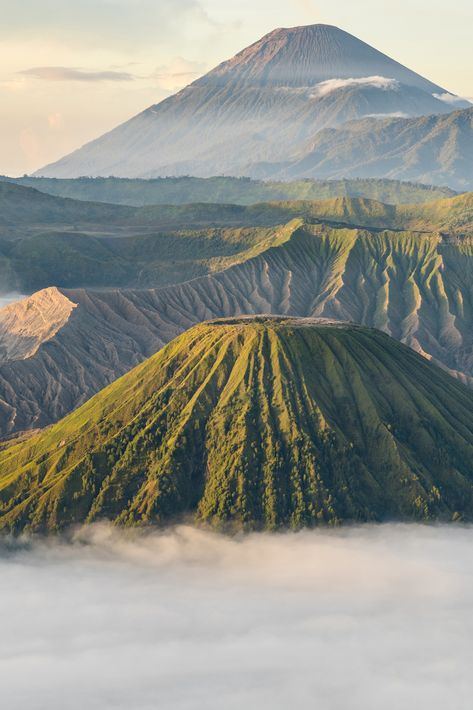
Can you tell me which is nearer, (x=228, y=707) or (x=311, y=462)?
(x=228, y=707)

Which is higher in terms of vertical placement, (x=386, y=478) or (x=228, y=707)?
(x=386, y=478)

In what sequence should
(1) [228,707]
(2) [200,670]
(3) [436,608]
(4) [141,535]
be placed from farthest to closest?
(4) [141,535], (3) [436,608], (2) [200,670], (1) [228,707]

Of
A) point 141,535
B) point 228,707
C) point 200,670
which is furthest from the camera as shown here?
point 141,535

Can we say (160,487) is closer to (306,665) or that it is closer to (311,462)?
(311,462)

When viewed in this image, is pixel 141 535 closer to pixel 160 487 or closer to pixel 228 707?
pixel 160 487

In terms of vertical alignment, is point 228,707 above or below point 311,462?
below

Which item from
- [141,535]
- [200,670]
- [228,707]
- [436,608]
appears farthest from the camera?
[141,535]

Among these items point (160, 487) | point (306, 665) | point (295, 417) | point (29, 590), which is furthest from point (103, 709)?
point (295, 417)

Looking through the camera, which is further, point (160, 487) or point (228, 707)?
point (160, 487)

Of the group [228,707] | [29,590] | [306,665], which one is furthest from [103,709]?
[29,590]
